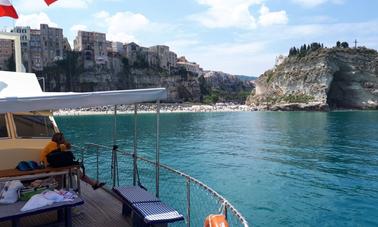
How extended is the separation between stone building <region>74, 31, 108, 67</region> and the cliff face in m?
69.4

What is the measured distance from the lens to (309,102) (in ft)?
393

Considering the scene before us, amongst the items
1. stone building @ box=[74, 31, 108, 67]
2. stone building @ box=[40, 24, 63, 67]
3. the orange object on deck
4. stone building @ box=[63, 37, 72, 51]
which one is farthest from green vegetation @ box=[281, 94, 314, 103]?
the orange object on deck

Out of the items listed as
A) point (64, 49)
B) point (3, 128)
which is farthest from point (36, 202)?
point (64, 49)

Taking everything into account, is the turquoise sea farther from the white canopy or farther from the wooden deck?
the white canopy

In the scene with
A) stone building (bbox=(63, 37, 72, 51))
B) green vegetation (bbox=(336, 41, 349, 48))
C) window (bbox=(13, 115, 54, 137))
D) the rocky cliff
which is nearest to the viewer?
window (bbox=(13, 115, 54, 137))

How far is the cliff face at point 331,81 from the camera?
393 ft

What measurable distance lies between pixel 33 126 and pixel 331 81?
4937 inches

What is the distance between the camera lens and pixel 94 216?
21.9ft

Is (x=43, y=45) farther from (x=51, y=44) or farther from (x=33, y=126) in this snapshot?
(x=33, y=126)

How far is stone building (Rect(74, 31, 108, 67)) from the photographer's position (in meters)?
145

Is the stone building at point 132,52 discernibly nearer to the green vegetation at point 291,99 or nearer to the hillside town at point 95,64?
the hillside town at point 95,64

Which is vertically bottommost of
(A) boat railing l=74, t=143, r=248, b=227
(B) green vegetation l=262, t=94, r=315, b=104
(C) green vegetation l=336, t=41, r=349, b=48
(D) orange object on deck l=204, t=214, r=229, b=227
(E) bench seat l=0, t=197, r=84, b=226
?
(A) boat railing l=74, t=143, r=248, b=227

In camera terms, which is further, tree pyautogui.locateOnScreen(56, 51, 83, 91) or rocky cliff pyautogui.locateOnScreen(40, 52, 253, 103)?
rocky cliff pyautogui.locateOnScreen(40, 52, 253, 103)

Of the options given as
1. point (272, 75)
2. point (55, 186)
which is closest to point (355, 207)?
point (55, 186)
